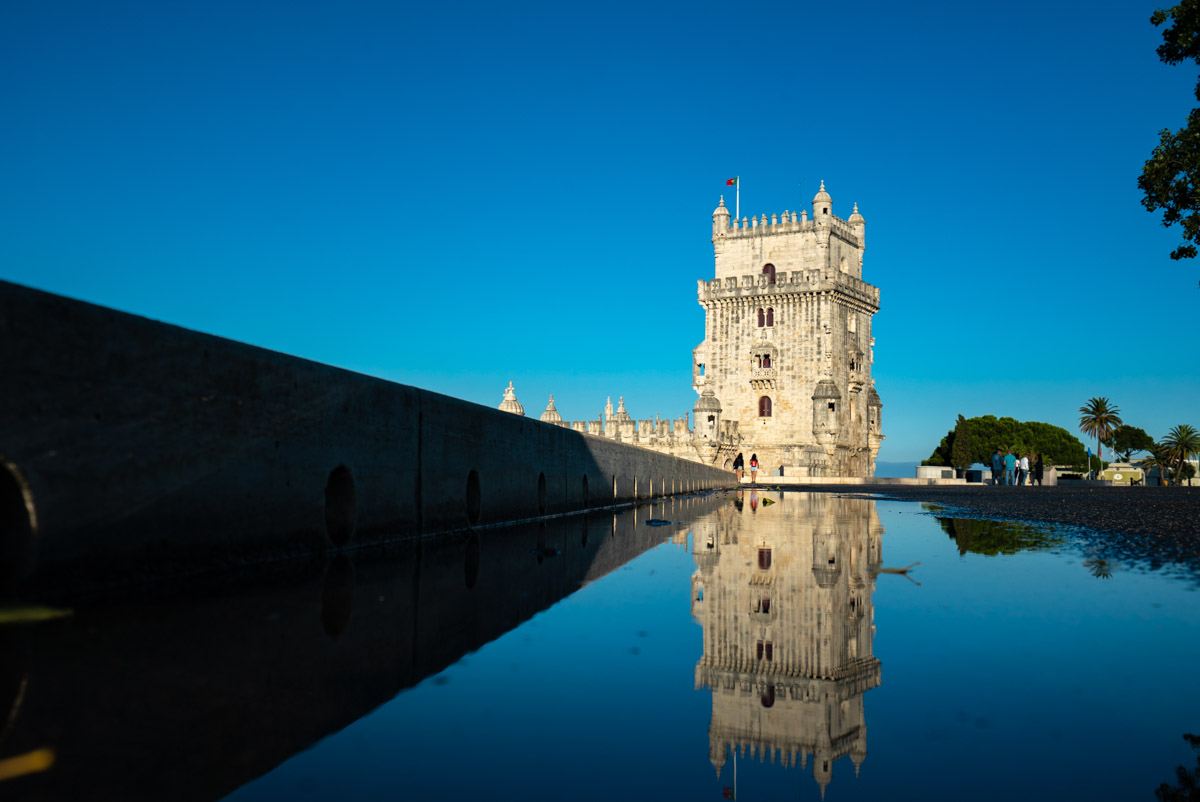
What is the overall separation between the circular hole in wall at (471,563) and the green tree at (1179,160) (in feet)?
48.4

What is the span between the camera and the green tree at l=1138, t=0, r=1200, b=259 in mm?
16359

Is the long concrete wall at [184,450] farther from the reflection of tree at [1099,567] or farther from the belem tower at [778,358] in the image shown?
the belem tower at [778,358]

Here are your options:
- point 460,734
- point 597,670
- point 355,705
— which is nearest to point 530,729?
point 460,734

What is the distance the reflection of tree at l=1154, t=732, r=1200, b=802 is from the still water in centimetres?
3

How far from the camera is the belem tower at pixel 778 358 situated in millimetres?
61844

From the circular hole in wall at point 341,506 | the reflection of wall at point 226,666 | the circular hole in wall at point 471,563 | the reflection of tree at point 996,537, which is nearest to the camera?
the reflection of wall at point 226,666

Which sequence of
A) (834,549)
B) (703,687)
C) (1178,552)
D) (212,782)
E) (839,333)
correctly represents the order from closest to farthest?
(212,782)
(703,687)
(1178,552)
(834,549)
(839,333)

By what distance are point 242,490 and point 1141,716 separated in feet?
15.3

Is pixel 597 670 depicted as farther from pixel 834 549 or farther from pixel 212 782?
pixel 834 549

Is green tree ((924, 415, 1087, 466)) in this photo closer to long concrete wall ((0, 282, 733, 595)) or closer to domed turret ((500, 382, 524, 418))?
domed turret ((500, 382, 524, 418))

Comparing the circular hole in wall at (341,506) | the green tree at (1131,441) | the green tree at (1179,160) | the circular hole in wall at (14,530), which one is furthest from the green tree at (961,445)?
the circular hole in wall at (14,530)

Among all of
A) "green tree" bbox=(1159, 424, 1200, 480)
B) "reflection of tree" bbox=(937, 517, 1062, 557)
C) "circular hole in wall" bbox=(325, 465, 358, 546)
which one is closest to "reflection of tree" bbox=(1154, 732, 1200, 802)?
"circular hole in wall" bbox=(325, 465, 358, 546)

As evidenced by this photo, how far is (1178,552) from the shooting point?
768 cm

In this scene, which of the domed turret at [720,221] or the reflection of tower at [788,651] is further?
the domed turret at [720,221]
